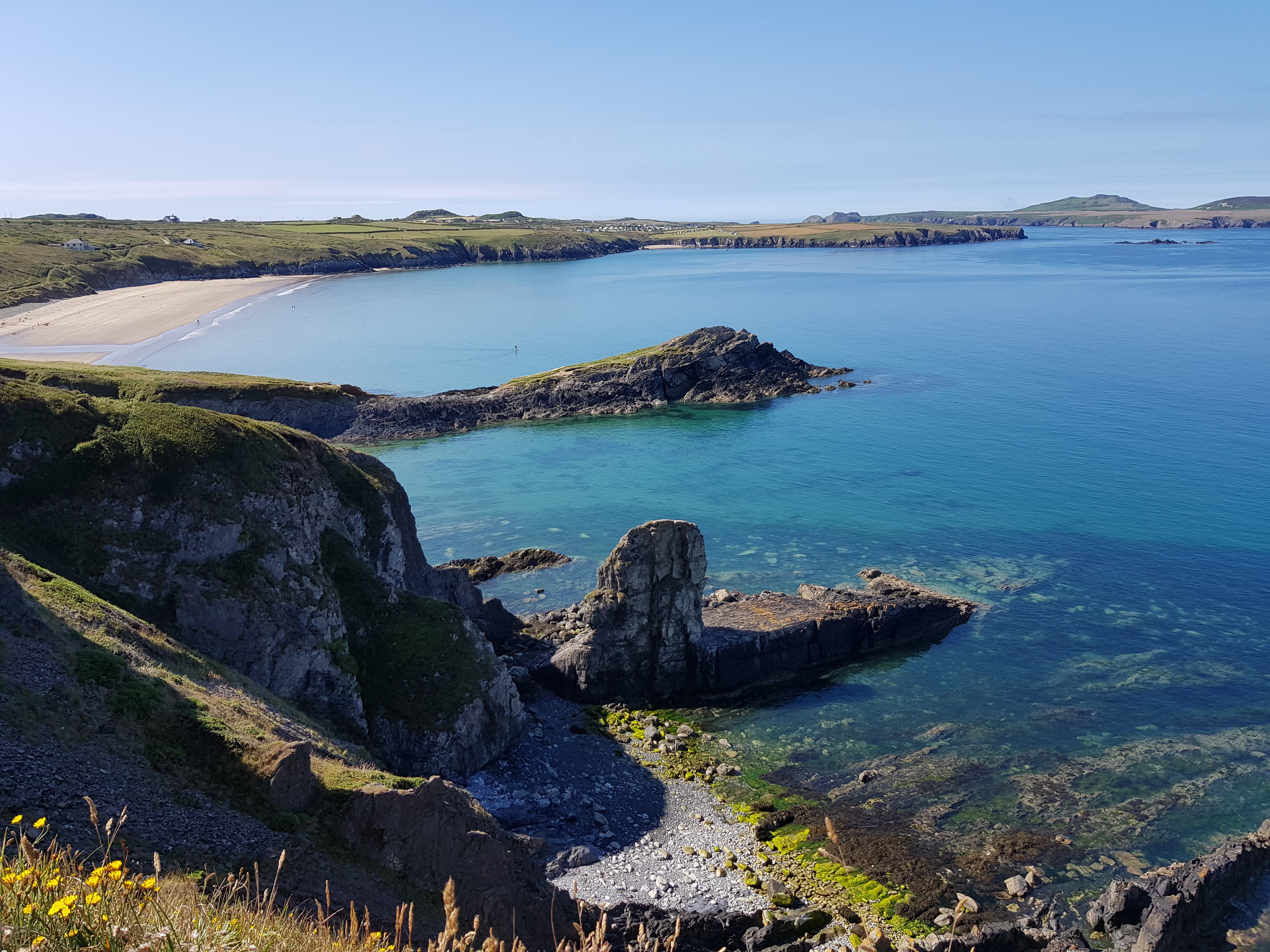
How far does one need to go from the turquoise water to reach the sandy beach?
33.5ft

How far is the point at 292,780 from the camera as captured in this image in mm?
21656

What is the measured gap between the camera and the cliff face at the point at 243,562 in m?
32.7

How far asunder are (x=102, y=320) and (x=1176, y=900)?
158179 millimetres

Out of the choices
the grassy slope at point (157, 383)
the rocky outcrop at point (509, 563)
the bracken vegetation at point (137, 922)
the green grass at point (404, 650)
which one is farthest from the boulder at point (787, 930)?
the rocky outcrop at point (509, 563)

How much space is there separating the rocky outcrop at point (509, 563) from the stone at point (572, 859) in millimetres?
29508

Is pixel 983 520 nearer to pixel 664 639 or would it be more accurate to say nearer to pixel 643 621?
pixel 664 639

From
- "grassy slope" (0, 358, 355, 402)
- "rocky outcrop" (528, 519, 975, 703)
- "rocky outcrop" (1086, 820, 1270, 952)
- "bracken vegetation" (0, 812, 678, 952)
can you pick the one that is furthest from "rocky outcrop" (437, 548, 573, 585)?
"bracken vegetation" (0, 812, 678, 952)

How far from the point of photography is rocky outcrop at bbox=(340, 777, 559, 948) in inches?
861

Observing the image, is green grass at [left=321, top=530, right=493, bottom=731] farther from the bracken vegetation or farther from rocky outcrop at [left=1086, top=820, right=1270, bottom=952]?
the bracken vegetation

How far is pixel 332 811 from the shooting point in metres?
22.1

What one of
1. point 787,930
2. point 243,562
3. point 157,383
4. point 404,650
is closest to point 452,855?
point 787,930

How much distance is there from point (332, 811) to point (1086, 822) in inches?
1096

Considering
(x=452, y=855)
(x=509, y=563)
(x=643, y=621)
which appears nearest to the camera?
(x=452, y=855)

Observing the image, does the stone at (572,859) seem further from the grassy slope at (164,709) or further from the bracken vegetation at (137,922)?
the bracken vegetation at (137,922)
